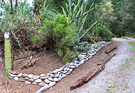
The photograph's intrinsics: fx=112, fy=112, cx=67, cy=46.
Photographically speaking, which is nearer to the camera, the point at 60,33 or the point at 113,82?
the point at 113,82

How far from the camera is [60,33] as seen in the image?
3.35m

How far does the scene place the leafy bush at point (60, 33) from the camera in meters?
3.29

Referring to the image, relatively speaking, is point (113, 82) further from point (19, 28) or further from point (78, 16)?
point (19, 28)

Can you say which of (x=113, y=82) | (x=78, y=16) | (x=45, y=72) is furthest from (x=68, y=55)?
(x=78, y=16)

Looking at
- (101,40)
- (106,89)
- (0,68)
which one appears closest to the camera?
(106,89)

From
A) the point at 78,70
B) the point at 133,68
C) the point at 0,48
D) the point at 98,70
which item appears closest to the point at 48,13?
the point at 0,48

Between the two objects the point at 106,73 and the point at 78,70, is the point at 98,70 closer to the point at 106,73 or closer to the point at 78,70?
the point at 106,73

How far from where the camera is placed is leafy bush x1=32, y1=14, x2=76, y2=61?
3.29 m

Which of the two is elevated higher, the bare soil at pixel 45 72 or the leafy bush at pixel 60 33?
the leafy bush at pixel 60 33

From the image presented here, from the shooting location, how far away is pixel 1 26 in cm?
351

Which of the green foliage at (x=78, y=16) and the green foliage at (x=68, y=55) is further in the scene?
the green foliage at (x=78, y=16)

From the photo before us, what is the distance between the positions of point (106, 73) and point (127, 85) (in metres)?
0.75

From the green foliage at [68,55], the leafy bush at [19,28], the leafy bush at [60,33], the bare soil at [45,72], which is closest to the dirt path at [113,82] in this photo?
the bare soil at [45,72]

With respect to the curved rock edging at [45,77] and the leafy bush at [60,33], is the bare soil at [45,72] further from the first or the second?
the leafy bush at [60,33]
